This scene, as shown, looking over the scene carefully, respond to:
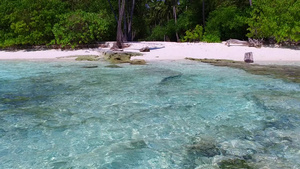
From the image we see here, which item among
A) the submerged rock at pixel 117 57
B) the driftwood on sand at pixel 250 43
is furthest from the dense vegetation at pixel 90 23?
the submerged rock at pixel 117 57

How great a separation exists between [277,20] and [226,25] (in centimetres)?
540

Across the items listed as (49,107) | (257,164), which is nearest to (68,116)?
(49,107)

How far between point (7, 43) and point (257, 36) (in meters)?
18.8

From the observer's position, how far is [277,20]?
723 inches

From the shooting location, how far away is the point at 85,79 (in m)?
9.59

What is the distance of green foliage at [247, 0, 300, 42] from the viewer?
17.4 metres

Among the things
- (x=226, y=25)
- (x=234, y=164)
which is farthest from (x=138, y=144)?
(x=226, y=25)

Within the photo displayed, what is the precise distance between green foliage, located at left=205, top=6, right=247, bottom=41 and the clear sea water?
48.9ft

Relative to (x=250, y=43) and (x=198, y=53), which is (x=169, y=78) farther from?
(x=250, y=43)

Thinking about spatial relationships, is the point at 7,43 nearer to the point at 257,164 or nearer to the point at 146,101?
the point at 146,101

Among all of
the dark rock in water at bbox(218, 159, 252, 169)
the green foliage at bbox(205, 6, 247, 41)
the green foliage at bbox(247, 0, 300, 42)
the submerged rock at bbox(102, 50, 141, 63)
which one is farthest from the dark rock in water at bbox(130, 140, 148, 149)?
the green foliage at bbox(205, 6, 247, 41)

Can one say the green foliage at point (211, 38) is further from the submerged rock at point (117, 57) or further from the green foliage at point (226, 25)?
the submerged rock at point (117, 57)

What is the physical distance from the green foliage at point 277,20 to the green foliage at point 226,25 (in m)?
2.21

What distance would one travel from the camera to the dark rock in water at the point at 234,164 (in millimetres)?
3488
